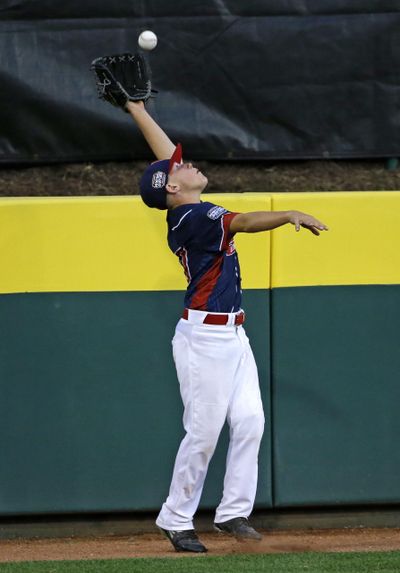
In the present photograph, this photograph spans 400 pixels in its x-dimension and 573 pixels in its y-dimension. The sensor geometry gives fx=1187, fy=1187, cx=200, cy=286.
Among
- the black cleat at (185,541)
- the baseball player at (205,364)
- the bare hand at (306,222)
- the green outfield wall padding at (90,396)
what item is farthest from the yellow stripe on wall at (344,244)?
the black cleat at (185,541)

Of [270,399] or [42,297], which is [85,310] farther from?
[270,399]

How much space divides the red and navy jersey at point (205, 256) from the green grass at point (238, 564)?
1039mm

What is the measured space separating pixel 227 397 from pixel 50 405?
0.99 m

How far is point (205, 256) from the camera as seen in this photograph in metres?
4.94

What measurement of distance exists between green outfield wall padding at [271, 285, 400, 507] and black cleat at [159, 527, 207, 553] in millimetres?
652

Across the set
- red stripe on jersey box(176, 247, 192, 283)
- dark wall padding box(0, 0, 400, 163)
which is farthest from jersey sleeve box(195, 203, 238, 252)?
dark wall padding box(0, 0, 400, 163)

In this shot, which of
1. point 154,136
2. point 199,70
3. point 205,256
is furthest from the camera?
point 199,70

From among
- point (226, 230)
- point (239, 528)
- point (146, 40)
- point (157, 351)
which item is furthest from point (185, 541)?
point (146, 40)

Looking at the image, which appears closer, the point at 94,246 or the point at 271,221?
the point at 271,221

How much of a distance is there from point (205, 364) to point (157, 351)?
63cm

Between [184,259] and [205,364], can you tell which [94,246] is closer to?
[184,259]

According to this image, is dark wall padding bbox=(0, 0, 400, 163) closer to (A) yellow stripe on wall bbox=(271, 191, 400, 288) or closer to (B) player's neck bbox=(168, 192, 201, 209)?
(A) yellow stripe on wall bbox=(271, 191, 400, 288)

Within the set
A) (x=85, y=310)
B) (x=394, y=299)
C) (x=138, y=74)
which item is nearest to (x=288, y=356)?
(x=394, y=299)

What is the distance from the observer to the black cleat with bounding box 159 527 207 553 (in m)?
5.09
